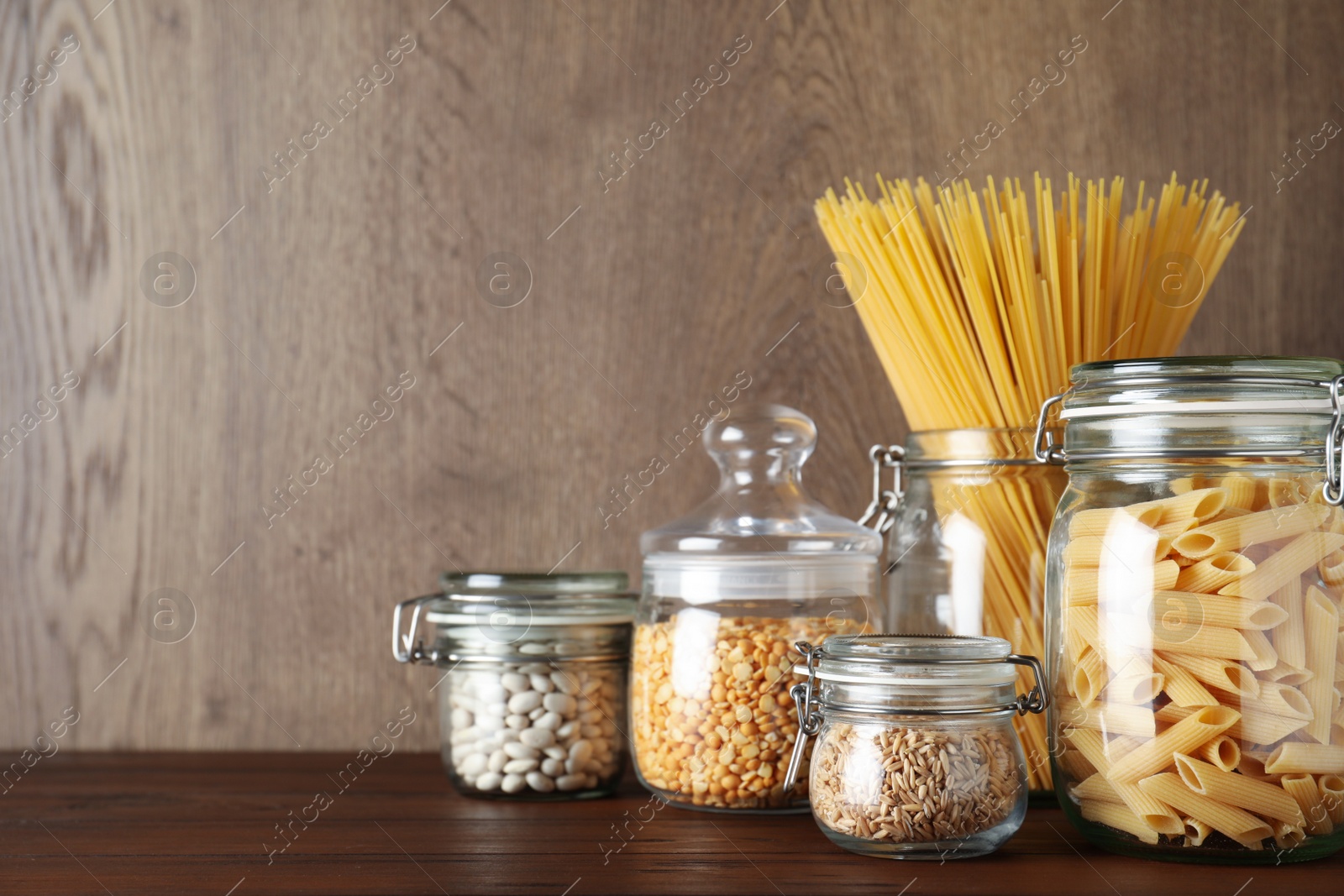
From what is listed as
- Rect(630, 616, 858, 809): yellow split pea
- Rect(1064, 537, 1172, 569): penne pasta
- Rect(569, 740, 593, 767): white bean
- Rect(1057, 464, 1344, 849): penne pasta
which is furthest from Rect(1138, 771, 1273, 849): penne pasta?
Rect(569, 740, 593, 767): white bean

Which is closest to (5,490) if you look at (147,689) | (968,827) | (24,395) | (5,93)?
(24,395)

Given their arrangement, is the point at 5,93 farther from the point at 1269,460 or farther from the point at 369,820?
the point at 1269,460

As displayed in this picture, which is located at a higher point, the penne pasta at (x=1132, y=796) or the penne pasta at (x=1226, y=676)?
the penne pasta at (x=1226, y=676)

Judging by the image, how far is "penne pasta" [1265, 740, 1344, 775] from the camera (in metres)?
0.59

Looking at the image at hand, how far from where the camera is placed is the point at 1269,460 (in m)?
0.63

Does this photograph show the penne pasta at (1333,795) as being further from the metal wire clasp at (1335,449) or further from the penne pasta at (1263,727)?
the metal wire clasp at (1335,449)

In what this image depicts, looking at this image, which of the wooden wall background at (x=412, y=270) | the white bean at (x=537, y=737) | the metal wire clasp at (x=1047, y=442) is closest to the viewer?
the metal wire clasp at (x=1047, y=442)

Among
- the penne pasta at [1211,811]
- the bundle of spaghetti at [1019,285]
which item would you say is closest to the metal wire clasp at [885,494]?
the bundle of spaghetti at [1019,285]

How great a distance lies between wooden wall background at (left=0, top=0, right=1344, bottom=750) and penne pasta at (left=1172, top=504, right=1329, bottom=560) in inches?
15.3

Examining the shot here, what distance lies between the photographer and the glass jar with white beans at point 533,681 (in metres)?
0.79

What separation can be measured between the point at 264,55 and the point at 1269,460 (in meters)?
0.83

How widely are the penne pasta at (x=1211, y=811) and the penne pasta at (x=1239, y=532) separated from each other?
12 centimetres

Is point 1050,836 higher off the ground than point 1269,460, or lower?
lower

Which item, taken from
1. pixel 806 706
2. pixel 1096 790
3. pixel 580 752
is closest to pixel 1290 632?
pixel 1096 790
